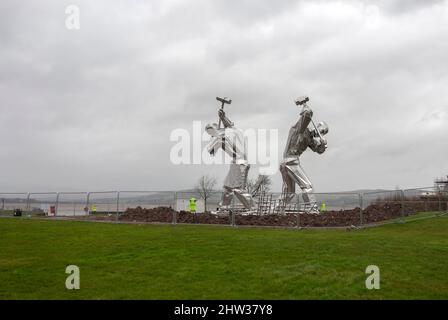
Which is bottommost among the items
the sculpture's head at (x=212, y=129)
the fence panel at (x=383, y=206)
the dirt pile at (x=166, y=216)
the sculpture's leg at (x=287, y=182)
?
the dirt pile at (x=166, y=216)

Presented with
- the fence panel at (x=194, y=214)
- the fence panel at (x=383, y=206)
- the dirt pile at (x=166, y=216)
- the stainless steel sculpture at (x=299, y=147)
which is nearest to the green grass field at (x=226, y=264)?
the fence panel at (x=383, y=206)

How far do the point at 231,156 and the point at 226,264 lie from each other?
44.9ft

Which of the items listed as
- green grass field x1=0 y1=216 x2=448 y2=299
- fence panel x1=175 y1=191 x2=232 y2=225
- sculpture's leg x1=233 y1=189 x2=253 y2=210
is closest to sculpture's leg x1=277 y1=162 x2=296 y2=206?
sculpture's leg x1=233 y1=189 x2=253 y2=210

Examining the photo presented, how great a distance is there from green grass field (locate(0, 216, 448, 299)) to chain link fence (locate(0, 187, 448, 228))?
294 cm

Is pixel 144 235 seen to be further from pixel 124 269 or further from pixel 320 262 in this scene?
pixel 320 262

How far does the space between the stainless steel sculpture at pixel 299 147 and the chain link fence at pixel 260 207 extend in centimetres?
74

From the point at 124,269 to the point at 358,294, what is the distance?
16.6ft

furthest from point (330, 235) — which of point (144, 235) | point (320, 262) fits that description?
point (144, 235)

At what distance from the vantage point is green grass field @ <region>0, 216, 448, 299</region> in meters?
7.86

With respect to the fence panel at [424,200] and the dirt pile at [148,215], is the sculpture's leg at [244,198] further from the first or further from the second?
the fence panel at [424,200]

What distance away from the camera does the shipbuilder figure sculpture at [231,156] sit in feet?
74.2

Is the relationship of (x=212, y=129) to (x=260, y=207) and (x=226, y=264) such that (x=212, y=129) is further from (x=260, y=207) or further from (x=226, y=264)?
(x=226, y=264)

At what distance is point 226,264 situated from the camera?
32.3 feet
